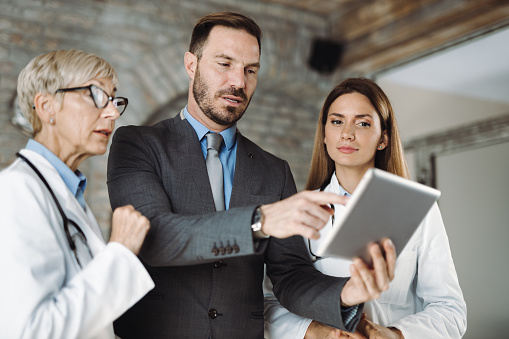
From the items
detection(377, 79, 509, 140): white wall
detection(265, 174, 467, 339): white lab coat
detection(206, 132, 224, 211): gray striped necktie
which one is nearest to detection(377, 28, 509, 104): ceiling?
detection(377, 79, 509, 140): white wall

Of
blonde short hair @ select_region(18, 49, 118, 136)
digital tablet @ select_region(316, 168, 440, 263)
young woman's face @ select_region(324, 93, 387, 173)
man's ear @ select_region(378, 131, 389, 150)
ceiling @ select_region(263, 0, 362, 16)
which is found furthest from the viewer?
ceiling @ select_region(263, 0, 362, 16)

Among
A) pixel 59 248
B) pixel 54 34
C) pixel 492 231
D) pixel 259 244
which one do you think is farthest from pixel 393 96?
pixel 59 248

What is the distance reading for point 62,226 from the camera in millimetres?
1452

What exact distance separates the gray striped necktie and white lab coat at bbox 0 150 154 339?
0.57 metres

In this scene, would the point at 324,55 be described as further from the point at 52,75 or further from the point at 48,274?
the point at 48,274

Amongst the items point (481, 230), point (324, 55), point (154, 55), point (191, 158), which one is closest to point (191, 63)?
point (191, 158)

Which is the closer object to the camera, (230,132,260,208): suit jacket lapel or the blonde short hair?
the blonde short hair

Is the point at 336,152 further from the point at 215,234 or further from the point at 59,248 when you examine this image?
the point at 59,248

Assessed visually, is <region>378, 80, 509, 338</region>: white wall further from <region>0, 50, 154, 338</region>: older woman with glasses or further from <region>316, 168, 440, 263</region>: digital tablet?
<region>0, 50, 154, 338</region>: older woman with glasses

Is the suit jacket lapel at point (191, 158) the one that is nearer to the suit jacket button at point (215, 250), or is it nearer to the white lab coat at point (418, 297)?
the suit jacket button at point (215, 250)

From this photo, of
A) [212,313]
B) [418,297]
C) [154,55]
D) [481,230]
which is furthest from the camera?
[481,230]

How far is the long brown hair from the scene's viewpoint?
2510mm

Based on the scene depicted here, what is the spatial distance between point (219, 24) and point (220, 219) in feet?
2.76

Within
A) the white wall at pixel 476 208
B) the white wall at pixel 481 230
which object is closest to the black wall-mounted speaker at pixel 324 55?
the white wall at pixel 476 208
